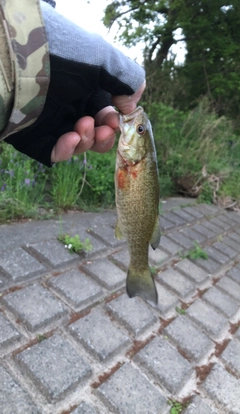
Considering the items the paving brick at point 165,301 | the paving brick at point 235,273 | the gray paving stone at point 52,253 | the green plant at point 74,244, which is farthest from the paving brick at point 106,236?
the paving brick at point 235,273

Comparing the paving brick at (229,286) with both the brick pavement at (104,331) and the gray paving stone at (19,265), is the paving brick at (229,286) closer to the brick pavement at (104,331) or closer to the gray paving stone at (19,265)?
the brick pavement at (104,331)

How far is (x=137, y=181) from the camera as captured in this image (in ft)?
5.41

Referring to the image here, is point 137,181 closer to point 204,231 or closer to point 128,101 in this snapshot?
point 128,101

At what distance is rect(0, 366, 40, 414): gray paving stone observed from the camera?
1.70 m

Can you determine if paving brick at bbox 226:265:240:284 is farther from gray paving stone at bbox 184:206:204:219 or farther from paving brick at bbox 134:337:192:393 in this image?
paving brick at bbox 134:337:192:393

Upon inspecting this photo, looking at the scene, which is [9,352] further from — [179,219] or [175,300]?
[179,219]

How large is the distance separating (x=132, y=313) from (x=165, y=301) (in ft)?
1.39

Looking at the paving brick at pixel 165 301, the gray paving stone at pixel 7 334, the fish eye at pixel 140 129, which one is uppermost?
the fish eye at pixel 140 129

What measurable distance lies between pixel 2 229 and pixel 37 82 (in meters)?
2.12

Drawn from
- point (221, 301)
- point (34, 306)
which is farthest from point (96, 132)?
point (221, 301)

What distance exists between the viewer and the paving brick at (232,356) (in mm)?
2531

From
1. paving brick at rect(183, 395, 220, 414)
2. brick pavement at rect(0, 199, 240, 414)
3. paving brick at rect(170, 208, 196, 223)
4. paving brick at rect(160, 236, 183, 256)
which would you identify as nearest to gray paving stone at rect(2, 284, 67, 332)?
brick pavement at rect(0, 199, 240, 414)

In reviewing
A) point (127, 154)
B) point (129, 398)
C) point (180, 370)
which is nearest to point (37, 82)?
point (127, 154)

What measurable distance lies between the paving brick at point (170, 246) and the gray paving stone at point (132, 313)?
1129mm
